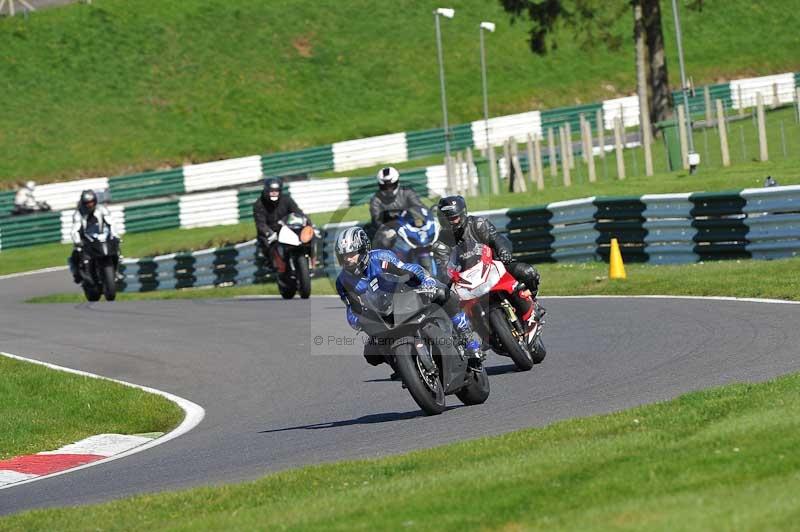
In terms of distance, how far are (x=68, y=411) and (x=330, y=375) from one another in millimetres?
2353

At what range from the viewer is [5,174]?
5072 centimetres

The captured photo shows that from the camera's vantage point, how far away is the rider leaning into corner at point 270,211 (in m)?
21.8

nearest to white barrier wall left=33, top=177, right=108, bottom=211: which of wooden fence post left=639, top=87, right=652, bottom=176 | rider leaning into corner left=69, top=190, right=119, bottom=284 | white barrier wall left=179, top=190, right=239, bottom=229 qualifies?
white barrier wall left=179, top=190, right=239, bottom=229

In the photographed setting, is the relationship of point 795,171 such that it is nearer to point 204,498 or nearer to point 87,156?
point 204,498

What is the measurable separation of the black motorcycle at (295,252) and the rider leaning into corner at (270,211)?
0.13 metres

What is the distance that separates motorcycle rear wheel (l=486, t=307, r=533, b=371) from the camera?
11938 millimetres

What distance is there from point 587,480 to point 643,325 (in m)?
7.77

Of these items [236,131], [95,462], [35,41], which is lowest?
[95,462]

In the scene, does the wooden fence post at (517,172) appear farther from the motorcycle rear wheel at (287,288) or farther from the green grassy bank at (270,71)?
the green grassy bank at (270,71)

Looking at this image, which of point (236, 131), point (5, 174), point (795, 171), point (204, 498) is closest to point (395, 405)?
point (204, 498)

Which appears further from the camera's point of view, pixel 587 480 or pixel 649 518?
pixel 587 480

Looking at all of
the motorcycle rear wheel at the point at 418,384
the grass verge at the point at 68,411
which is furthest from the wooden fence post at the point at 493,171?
the motorcycle rear wheel at the point at 418,384

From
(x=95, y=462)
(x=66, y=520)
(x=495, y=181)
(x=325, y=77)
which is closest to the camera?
(x=66, y=520)

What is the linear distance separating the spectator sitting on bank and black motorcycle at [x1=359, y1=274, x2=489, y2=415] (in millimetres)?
34229
